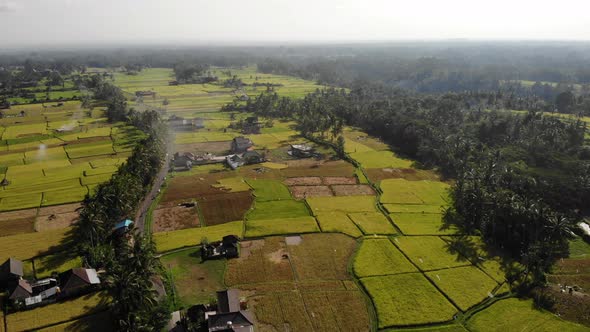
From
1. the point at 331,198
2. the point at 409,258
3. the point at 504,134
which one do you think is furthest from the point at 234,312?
the point at 504,134

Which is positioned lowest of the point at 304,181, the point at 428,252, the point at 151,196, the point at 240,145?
the point at 428,252

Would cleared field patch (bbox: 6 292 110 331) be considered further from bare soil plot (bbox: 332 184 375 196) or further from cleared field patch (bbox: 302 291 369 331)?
bare soil plot (bbox: 332 184 375 196)

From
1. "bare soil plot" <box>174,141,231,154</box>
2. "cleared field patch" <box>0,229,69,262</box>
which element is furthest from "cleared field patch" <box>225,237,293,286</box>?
"bare soil plot" <box>174,141,231,154</box>

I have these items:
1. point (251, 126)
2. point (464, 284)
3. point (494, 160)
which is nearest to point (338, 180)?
point (494, 160)

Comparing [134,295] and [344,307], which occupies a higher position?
[134,295]

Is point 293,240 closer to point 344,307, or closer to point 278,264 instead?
point 278,264

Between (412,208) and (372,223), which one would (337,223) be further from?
(412,208)
